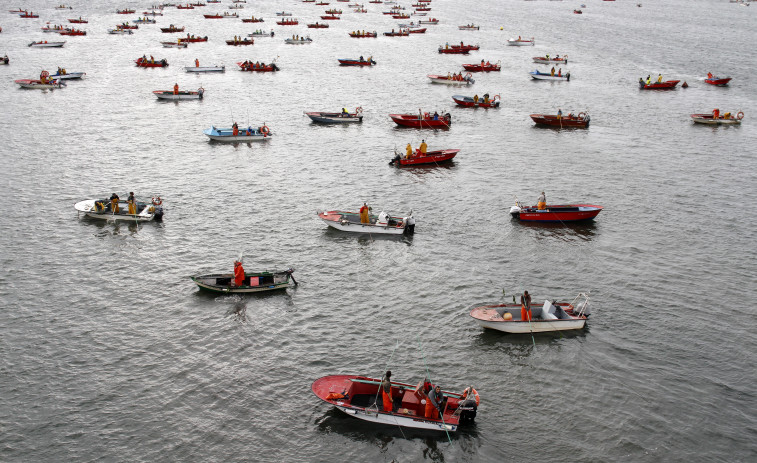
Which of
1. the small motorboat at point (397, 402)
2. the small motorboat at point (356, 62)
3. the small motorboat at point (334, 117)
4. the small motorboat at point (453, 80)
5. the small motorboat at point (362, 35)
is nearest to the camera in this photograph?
the small motorboat at point (397, 402)

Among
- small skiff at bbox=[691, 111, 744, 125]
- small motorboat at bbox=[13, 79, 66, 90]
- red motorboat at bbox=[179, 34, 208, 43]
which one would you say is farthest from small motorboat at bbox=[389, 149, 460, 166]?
red motorboat at bbox=[179, 34, 208, 43]

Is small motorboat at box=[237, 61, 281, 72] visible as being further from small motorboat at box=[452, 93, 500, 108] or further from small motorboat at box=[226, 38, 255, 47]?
small motorboat at box=[452, 93, 500, 108]

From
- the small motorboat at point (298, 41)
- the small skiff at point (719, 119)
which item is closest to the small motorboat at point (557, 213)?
the small skiff at point (719, 119)

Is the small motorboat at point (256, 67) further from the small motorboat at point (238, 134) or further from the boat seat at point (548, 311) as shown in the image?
the boat seat at point (548, 311)

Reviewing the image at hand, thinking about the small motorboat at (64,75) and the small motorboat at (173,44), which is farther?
the small motorboat at (173,44)

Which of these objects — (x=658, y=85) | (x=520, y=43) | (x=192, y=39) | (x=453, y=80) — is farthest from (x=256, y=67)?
(x=658, y=85)

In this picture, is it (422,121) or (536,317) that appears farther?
(422,121)

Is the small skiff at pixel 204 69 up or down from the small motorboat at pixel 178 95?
up

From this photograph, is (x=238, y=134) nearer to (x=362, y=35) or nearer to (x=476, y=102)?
(x=476, y=102)
